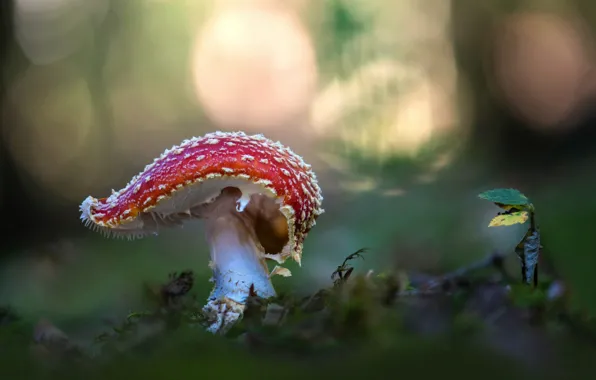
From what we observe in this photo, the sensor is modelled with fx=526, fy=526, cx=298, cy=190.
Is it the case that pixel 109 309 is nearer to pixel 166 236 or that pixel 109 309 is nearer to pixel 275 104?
pixel 166 236

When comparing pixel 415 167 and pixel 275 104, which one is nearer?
pixel 415 167

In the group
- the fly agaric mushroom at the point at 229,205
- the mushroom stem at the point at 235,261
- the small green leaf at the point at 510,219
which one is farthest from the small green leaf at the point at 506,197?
the mushroom stem at the point at 235,261

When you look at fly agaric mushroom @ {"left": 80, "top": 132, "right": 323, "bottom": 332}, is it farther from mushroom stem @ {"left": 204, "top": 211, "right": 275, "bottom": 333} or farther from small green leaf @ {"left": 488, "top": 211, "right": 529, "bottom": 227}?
small green leaf @ {"left": 488, "top": 211, "right": 529, "bottom": 227}

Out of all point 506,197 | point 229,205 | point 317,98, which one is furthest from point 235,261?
point 317,98

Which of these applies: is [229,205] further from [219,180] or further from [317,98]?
[317,98]

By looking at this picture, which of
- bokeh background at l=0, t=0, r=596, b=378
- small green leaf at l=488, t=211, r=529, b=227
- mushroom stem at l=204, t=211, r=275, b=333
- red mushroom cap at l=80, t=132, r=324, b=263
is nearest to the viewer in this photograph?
small green leaf at l=488, t=211, r=529, b=227

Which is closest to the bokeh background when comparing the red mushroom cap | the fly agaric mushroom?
the fly agaric mushroom

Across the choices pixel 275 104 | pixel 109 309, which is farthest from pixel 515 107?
pixel 109 309

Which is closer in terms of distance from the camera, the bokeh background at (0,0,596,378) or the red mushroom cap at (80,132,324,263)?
the red mushroom cap at (80,132,324,263)
